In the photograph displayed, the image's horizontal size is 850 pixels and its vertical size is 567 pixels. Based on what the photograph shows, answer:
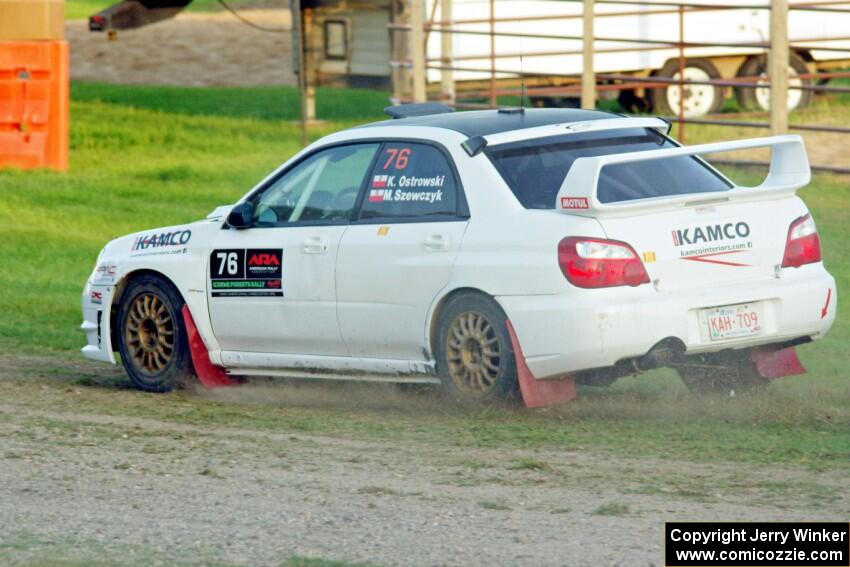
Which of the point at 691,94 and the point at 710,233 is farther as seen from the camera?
the point at 691,94

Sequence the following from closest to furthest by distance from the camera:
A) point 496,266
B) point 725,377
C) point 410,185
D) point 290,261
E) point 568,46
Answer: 1. point 496,266
2. point 410,185
3. point 725,377
4. point 290,261
5. point 568,46

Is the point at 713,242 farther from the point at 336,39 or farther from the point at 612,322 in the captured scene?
the point at 336,39

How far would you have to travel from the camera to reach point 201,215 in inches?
664

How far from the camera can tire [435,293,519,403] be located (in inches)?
314

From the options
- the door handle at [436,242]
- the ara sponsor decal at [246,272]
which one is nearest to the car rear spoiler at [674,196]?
the door handle at [436,242]

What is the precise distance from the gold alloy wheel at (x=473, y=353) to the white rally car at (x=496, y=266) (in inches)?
0.4

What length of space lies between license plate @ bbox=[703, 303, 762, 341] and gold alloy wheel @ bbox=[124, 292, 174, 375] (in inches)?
125

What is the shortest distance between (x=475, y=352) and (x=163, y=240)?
2.29 metres

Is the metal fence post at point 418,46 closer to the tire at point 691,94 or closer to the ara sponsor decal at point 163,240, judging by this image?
the tire at point 691,94

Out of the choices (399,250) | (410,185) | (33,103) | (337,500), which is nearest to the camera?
(337,500)

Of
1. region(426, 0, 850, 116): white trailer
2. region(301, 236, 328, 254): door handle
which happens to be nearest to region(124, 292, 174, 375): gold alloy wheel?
region(301, 236, 328, 254): door handle

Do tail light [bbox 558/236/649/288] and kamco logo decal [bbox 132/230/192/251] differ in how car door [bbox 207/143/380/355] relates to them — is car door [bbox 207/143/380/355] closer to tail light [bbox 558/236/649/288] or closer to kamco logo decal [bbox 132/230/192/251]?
kamco logo decal [bbox 132/230/192/251]

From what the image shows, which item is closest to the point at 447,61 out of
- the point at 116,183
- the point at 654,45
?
the point at 654,45

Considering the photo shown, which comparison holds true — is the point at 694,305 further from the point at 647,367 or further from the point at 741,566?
the point at 741,566
